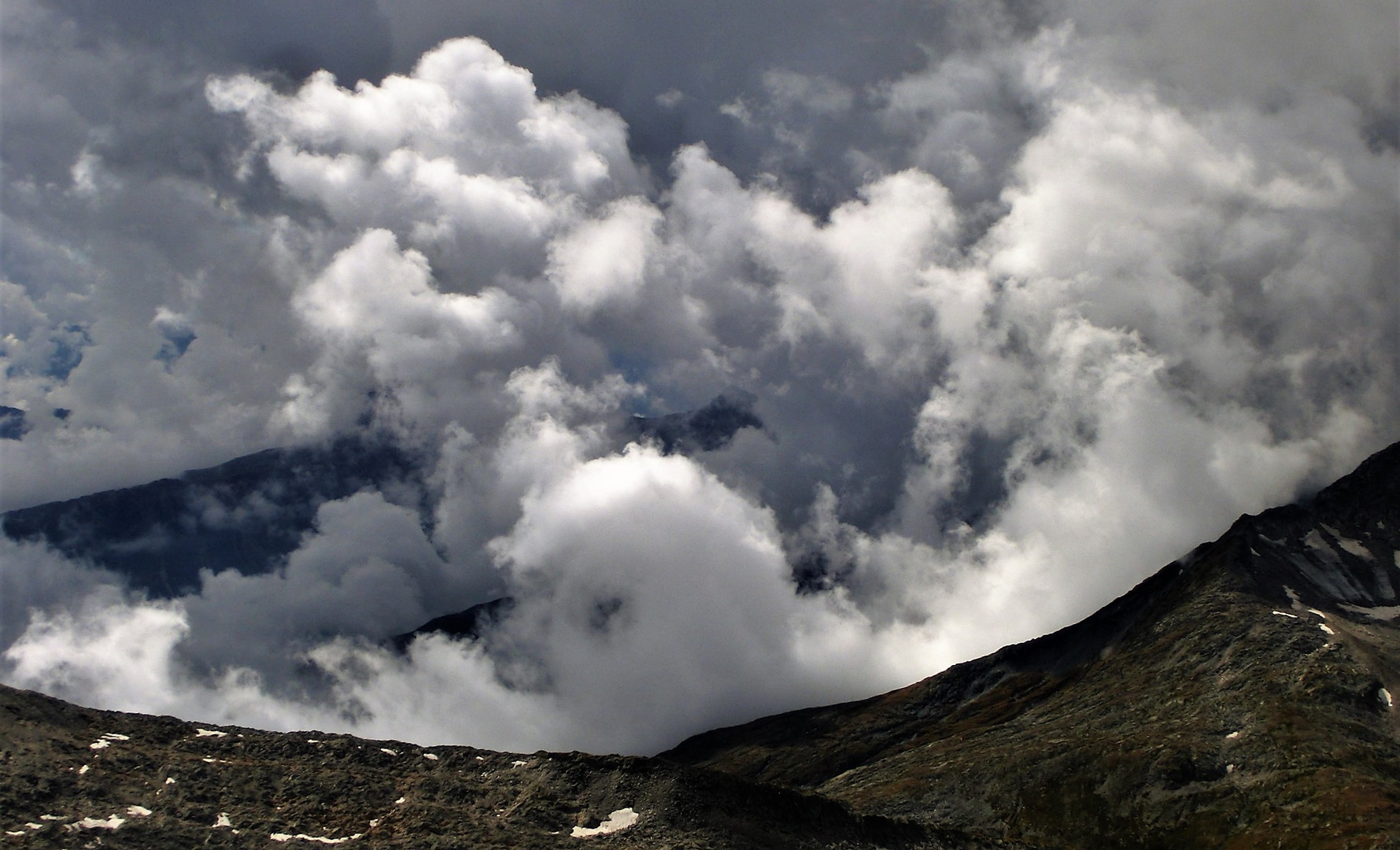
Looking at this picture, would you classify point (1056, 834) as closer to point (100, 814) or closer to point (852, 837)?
point (852, 837)

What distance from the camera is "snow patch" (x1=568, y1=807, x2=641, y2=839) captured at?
10000 centimetres

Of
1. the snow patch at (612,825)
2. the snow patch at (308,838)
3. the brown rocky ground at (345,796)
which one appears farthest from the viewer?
the snow patch at (612,825)

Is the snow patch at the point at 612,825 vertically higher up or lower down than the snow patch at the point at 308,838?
lower down

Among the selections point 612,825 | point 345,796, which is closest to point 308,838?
point 345,796

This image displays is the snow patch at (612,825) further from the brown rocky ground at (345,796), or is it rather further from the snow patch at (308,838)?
the snow patch at (308,838)

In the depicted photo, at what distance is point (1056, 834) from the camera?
194750 mm

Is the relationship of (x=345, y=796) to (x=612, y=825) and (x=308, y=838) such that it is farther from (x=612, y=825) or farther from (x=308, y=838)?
(x=612, y=825)

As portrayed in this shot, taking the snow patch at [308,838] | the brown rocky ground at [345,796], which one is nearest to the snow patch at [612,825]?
the brown rocky ground at [345,796]

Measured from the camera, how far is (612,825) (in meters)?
102

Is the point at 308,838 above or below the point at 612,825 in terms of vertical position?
above

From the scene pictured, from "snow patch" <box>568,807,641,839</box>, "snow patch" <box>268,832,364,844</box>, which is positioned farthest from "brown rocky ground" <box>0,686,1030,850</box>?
"snow patch" <box>568,807,641,839</box>

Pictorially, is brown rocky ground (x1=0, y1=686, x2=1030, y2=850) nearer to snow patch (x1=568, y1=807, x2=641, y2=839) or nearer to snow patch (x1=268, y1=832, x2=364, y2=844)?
snow patch (x1=268, y1=832, x2=364, y2=844)

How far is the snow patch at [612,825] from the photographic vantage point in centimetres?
10000

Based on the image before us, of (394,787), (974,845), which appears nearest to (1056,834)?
(974,845)
